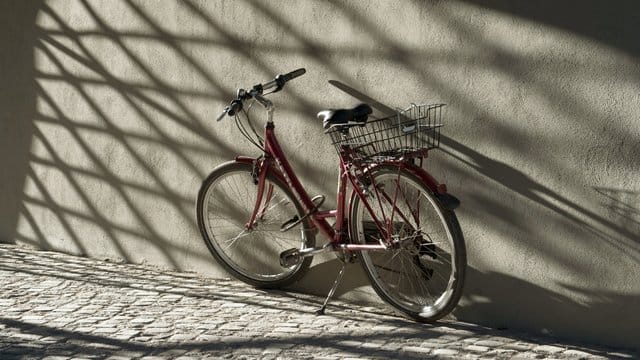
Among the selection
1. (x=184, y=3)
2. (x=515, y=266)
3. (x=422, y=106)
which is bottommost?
(x=515, y=266)

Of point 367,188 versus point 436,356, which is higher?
point 367,188

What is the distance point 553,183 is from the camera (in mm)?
6328

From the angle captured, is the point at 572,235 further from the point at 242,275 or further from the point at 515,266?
the point at 242,275

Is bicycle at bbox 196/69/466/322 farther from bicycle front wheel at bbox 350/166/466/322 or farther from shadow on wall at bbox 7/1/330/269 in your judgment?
shadow on wall at bbox 7/1/330/269

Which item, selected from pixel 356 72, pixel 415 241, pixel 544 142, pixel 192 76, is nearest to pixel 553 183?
pixel 544 142

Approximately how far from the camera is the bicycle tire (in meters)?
7.50

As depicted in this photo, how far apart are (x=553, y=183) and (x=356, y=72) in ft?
4.88

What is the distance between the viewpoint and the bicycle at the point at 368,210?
6570mm

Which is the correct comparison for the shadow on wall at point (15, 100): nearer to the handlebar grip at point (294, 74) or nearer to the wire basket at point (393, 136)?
the handlebar grip at point (294, 74)

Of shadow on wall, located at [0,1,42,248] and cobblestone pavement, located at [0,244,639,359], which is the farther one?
shadow on wall, located at [0,1,42,248]

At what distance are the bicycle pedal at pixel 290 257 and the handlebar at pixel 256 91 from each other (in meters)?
0.96

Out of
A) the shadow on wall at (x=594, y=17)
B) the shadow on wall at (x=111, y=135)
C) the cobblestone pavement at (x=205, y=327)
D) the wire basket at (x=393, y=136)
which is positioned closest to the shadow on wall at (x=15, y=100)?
the shadow on wall at (x=111, y=135)

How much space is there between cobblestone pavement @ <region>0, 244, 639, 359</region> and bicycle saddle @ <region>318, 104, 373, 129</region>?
118cm

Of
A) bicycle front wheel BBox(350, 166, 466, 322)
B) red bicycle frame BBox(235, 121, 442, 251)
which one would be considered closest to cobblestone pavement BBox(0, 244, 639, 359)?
bicycle front wheel BBox(350, 166, 466, 322)
